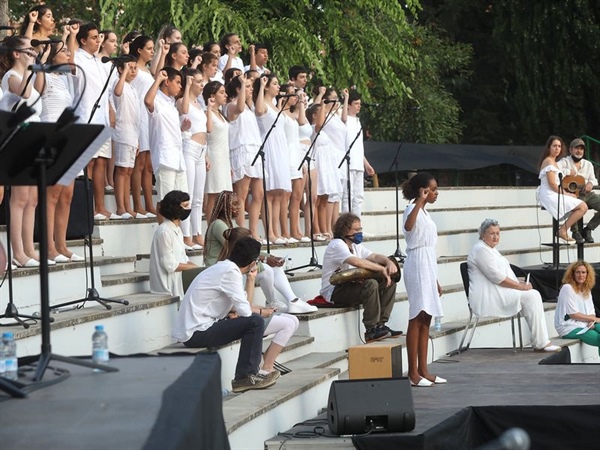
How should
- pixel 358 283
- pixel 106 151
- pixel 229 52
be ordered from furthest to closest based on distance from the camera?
pixel 229 52 < pixel 358 283 < pixel 106 151

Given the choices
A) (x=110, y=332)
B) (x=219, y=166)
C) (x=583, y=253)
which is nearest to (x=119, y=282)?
(x=110, y=332)

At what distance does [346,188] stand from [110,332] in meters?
6.14

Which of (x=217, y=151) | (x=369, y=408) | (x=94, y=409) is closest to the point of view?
(x=94, y=409)

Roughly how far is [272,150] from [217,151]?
2.89ft

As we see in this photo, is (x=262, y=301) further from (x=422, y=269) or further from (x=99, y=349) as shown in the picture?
(x=99, y=349)

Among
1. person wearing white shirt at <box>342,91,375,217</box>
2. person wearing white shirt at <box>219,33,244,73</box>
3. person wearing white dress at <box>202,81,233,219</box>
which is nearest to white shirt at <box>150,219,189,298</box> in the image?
person wearing white dress at <box>202,81,233,219</box>

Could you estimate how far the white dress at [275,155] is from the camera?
39.9 feet

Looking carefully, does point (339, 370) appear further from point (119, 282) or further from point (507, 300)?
point (507, 300)

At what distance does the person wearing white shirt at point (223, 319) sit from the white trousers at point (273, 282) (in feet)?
5.58

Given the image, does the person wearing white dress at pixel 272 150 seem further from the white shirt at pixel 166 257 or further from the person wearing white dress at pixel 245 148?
the white shirt at pixel 166 257

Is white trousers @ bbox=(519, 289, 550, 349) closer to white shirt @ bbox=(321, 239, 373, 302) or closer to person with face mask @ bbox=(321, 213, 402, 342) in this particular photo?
person with face mask @ bbox=(321, 213, 402, 342)

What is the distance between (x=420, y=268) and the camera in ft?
33.0

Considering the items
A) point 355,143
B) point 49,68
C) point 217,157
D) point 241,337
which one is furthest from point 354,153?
point 49,68

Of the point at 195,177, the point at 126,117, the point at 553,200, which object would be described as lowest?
the point at 553,200
